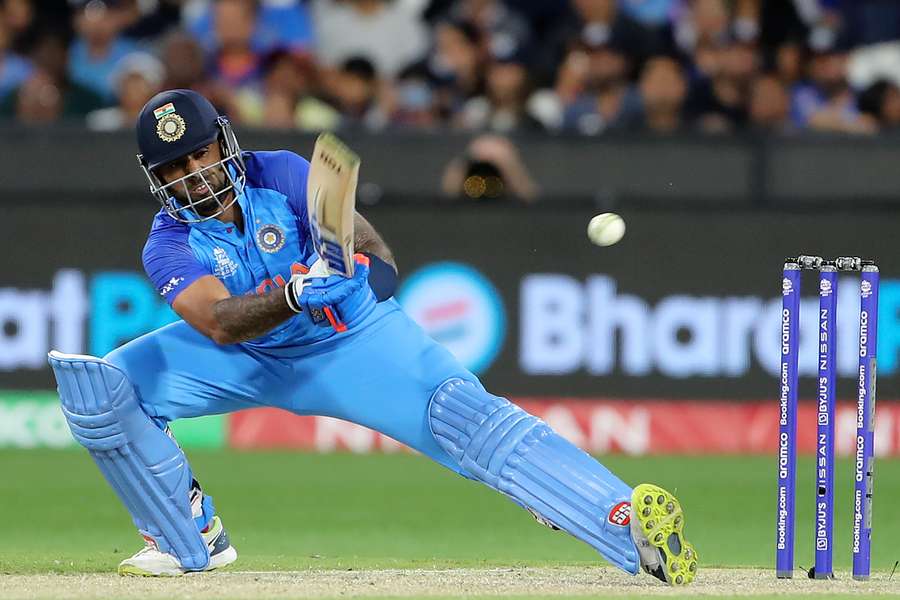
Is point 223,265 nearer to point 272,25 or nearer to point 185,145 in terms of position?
point 185,145

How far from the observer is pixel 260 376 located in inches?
207

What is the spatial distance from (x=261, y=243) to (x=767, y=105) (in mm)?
5347

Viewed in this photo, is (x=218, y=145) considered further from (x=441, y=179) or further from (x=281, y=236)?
(x=441, y=179)

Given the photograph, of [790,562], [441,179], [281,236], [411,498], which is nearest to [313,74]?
[441,179]

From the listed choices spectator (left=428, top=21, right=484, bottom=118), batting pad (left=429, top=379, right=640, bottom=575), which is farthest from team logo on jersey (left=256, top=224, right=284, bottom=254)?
spectator (left=428, top=21, right=484, bottom=118)

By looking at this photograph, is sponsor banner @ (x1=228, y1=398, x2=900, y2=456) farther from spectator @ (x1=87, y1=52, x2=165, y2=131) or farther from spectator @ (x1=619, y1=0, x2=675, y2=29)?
spectator @ (x1=619, y1=0, x2=675, y2=29)

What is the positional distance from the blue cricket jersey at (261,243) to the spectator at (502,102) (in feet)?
13.9

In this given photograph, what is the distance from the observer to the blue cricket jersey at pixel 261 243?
5207mm

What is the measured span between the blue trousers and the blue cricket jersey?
69 millimetres

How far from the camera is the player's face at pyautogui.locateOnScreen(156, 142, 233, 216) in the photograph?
5.10 meters

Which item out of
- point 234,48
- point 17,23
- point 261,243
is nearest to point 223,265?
point 261,243

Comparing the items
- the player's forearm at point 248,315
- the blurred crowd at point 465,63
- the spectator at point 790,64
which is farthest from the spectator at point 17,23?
the player's forearm at point 248,315

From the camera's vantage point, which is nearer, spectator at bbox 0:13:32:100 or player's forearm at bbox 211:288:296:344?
player's forearm at bbox 211:288:296:344

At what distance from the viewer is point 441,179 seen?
9.22 m
